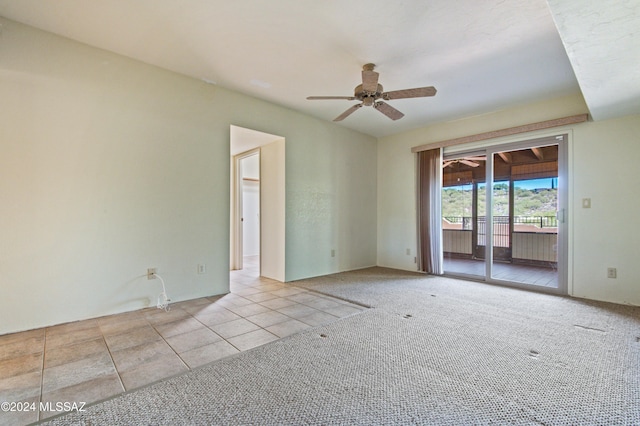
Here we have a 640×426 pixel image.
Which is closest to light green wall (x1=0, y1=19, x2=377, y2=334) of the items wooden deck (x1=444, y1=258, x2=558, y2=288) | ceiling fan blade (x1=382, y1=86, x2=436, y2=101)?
ceiling fan blade (x1=382, y1=86, x2=436, y2=101)

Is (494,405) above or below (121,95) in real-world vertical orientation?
below

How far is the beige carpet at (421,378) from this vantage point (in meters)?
1.50

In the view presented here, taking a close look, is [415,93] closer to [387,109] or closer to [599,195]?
[387,109]

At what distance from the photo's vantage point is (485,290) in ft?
13.2

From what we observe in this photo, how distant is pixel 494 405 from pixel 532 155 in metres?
4.43

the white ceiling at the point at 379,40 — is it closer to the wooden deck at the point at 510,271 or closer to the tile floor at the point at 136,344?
the wooden deck at the point at 510,271

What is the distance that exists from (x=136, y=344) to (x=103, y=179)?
5.56 feet

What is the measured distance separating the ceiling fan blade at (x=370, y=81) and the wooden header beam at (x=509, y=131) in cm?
249

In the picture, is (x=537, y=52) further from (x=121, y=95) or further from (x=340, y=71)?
(x=121, y=95)

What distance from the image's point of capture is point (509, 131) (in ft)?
14.1

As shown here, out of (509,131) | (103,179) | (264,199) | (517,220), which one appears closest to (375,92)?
(509,131)

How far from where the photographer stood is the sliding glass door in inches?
164

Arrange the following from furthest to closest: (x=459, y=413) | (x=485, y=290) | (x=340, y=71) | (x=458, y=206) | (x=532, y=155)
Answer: (x=458, y=206), (x=532, y=155), (x=485, y=290), (x=340, y=71), (x=459, y=413)

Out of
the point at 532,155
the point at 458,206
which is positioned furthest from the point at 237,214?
the point at 532,155
